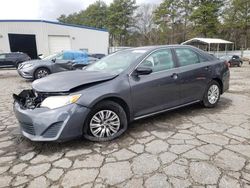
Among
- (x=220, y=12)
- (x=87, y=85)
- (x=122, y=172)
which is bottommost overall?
(x=122, y=172)

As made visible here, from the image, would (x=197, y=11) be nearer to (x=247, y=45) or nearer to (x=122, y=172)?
(x=247, y=45)

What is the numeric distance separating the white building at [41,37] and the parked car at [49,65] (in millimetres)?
13882

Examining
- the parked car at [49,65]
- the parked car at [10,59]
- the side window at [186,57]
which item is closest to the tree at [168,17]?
the parked car at [10,59]

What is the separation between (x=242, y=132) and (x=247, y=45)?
43.0 metres

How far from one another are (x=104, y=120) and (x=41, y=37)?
22711 mm

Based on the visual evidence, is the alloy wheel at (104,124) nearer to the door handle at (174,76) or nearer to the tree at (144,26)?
the door handle at (174,76)

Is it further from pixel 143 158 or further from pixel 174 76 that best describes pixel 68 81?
pixel 174 76

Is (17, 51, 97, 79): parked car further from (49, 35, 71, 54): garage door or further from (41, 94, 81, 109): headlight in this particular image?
(49, 35, 71, 54): garage door

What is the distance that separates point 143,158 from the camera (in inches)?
114

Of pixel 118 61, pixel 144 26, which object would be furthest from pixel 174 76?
pixel 144 26

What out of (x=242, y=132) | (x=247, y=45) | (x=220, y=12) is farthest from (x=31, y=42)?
(x=247, y=45)

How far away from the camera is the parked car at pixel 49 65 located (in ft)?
31.6

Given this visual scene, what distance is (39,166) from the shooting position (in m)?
2.76

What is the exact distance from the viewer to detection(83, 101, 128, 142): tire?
3.24 metres
